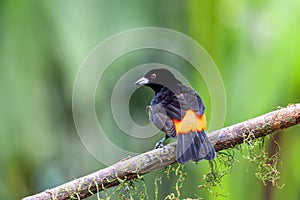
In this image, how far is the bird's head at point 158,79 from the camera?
2066 mm

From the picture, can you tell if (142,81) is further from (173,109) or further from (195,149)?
(195,149)

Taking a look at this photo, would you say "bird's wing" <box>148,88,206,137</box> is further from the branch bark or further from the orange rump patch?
the branch bark

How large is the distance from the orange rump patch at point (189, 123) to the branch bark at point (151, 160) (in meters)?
0.12

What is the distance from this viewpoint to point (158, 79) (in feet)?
6.90

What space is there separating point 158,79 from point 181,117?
0.28 meters

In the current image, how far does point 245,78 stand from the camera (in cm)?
274

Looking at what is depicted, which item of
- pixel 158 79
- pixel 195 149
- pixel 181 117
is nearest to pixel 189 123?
pixel 181 117

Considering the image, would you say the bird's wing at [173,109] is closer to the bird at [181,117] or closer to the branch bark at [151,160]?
the bird at [181,117]

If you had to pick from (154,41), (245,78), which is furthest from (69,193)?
(154,41)

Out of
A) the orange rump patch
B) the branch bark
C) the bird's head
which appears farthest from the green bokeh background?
the branch bark

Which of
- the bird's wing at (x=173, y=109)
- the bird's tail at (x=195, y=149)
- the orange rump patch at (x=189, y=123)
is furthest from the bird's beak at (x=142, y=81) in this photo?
the bird's tail at (x=195, y=149)

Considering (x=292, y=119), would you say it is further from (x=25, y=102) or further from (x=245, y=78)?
(x=25, y=102)

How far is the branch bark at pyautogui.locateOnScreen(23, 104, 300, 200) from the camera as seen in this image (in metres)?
1.61

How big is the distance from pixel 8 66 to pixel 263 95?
126 cm
